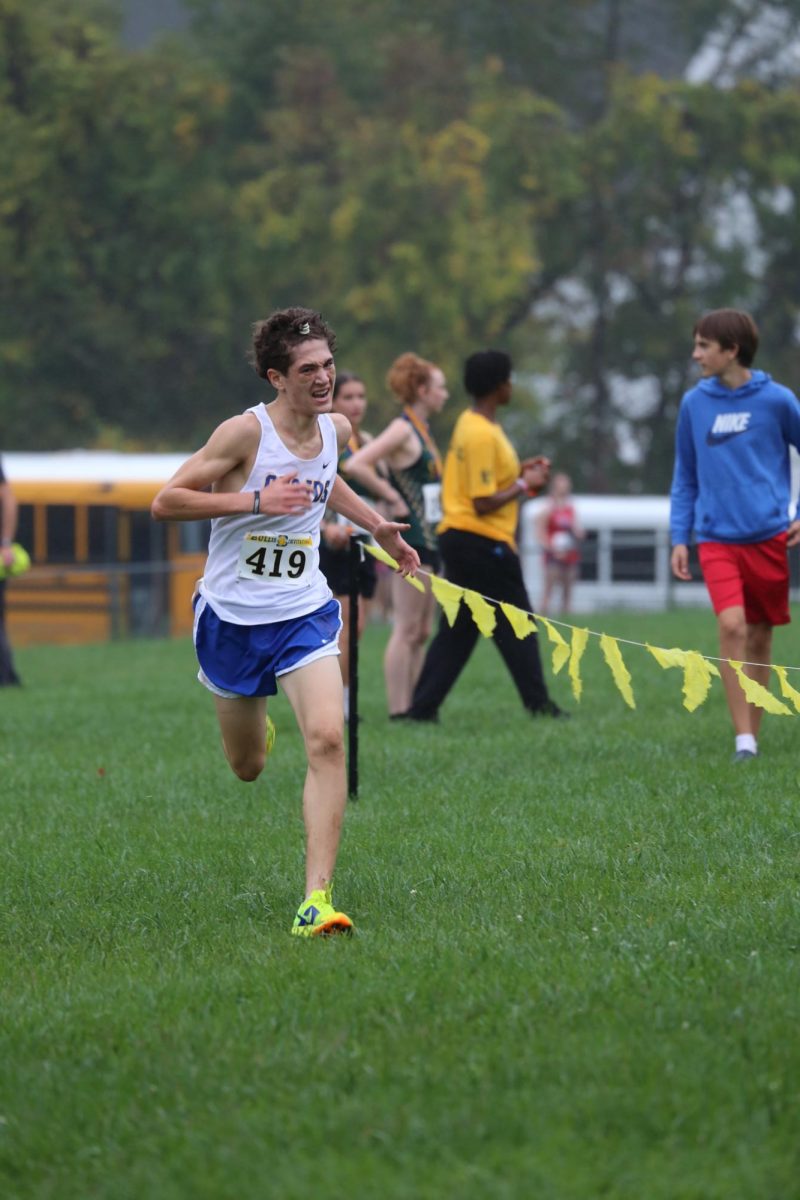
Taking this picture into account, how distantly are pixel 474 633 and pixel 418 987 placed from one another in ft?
21.7

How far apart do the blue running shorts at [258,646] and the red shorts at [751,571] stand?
3.36 metres

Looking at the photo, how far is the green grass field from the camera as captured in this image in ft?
12.5

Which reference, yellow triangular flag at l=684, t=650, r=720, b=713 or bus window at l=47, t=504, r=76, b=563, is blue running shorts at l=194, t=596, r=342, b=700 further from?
bus window at l=47, t=504, r=76, b=563

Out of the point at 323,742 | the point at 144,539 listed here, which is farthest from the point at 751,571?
the point at 144,539

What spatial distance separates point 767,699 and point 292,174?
3601 centimetres

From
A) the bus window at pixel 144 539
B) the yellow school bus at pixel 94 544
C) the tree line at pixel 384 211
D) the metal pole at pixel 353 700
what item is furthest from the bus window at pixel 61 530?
the metal pole at pixel 353 700

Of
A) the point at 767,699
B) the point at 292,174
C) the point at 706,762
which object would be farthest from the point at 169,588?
the point at 767,699

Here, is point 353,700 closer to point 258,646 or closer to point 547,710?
point 258,646

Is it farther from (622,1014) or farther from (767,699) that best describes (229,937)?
(767,699)

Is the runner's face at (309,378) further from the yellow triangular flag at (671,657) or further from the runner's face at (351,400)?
the runner's face at (351,400)

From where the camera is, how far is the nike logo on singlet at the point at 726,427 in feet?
30.3

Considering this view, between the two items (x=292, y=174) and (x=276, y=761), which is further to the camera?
(x=292, y=174)

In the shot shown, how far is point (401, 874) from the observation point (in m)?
6.64

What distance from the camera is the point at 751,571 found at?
30.3ft
